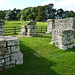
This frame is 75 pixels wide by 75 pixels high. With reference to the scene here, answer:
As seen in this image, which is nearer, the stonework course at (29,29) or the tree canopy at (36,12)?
the stonework course at (29,29)

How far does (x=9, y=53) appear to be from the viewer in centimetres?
537

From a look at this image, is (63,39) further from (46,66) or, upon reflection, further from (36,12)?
(36,12)

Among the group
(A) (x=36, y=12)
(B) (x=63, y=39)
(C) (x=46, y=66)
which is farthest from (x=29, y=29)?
(A) (x=36, y=12)

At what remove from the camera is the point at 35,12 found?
196 feet

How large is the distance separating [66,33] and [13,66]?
516 cm

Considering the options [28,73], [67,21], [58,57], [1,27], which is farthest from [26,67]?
[67,21]

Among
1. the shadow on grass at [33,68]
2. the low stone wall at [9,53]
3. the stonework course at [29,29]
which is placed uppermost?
the stonework course at [29,29]

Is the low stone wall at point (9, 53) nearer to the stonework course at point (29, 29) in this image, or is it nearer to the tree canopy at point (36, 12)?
the stonework course at point (29, 29)

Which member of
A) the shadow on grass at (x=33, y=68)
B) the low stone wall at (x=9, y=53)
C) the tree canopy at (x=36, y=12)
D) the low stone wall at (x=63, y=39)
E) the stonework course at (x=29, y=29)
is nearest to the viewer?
the shadow on grass at (x=33, y=68)

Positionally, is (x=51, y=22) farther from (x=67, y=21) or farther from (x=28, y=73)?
(x=28, y=73)

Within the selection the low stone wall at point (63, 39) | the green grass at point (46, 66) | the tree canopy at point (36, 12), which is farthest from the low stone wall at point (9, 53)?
the tree canopy at point (36, 12)

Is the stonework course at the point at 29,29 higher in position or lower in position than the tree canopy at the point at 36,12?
lower

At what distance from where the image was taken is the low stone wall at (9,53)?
5.20 m

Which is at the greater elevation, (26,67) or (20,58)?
(20,58)
